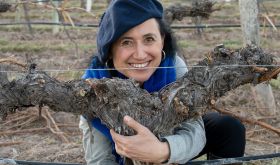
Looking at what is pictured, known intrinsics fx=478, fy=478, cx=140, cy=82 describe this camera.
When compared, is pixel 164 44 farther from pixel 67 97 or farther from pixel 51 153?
pixel 51 153

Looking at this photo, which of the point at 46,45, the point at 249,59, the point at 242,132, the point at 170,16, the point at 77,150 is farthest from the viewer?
the point at 46,45

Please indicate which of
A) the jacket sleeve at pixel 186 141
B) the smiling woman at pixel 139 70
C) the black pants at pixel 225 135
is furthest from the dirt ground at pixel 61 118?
the black pants at pixel 225 135

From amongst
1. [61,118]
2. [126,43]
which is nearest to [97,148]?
[126,43]

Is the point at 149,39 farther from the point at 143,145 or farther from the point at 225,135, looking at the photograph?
the point at 225,135

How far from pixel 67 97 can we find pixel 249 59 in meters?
0.64

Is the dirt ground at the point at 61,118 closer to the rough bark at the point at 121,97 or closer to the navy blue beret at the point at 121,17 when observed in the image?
the rough bark at the point at 121,97

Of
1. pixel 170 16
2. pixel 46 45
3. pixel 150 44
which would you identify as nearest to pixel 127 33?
pixel 150 44

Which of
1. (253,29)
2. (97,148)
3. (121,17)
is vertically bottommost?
(97,148)

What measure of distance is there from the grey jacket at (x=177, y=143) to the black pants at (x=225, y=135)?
0.78ft

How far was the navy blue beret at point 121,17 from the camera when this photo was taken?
4.88ft

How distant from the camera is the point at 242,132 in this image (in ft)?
6.24

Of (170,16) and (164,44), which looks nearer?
(164,44)

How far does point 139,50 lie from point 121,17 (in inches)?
4.6

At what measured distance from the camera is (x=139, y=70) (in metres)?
1.56
